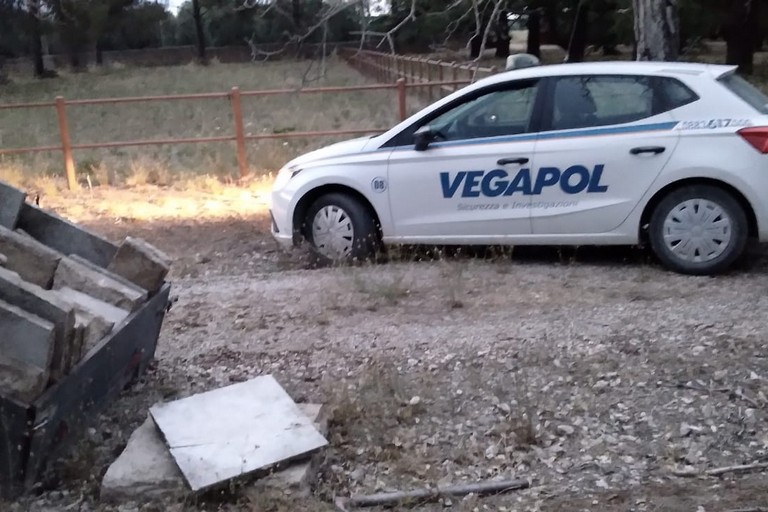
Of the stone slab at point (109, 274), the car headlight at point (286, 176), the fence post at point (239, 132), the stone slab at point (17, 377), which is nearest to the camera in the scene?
the stone slab at point (17, 377)

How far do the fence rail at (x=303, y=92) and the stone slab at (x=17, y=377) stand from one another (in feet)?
23.3

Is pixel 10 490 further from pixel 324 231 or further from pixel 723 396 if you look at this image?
pixel 324 231

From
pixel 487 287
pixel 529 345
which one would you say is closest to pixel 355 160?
pixel 487 287

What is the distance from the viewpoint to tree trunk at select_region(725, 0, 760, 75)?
73.3 feet

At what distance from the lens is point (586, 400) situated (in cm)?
493

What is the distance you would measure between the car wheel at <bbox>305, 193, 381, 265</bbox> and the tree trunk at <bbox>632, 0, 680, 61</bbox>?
3.71 meters

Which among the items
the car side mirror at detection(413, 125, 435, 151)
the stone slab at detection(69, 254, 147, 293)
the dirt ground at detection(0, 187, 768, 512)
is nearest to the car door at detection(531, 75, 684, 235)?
the dirt ground at detection(0, 187, 768, 512)

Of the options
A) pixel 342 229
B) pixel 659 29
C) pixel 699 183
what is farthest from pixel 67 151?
pixel 699 183

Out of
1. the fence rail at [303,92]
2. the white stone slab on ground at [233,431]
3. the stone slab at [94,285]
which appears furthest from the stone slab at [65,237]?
the fence rail at [303,92]

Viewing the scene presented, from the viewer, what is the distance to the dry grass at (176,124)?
45.5 ft

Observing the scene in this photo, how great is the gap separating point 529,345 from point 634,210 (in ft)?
7.12

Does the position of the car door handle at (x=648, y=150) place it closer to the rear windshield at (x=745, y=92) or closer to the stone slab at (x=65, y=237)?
the rear windshield at (x=745, y=92)

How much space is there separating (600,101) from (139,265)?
13.4ft

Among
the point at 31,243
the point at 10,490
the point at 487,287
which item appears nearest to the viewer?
the point at 10,490
